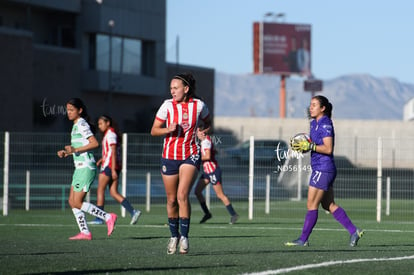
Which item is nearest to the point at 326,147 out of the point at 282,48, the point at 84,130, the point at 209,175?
the point at 84,130

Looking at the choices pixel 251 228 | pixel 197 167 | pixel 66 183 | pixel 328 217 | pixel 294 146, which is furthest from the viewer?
pixel 66 183

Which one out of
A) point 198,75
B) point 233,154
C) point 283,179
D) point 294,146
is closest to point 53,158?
point 233,154

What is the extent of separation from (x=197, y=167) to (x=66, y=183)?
16785 millimetres

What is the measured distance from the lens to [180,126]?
1215cm

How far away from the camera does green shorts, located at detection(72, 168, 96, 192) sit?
1497 cm

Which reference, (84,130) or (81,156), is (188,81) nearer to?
(84,130)

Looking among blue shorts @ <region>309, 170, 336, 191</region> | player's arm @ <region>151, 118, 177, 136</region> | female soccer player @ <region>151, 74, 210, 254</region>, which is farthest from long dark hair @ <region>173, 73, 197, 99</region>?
blue shorts @ <region>309, 170, 336, 191</region>

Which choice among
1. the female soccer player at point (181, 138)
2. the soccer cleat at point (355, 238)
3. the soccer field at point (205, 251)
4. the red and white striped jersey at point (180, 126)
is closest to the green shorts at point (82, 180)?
the soccer field at point (205, 251)

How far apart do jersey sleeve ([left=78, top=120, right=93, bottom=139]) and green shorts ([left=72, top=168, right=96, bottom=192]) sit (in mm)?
538

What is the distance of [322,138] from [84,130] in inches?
128

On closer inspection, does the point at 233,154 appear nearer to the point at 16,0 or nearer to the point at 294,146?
the point at 294,146

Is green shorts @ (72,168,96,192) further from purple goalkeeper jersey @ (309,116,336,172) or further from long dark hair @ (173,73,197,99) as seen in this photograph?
long dark hair @ (173,73,197,99)

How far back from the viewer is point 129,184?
28.7 metres

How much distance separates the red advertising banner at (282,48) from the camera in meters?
109
